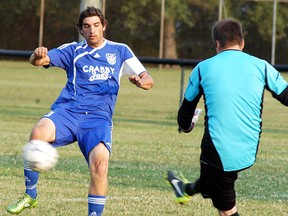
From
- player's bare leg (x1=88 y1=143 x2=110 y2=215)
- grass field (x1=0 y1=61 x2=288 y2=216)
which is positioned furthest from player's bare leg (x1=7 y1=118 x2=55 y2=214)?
player's bare leg (x1=88 y1=143 x2=110 y2=215)

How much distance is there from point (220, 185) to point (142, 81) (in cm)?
169

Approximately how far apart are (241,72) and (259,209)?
8.29 ft

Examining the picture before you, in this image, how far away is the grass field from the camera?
28.3 ft

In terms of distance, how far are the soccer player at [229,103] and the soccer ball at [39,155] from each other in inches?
59.5

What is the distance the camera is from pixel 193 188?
685 centimetres

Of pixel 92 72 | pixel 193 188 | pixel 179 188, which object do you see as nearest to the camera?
pixel 193 188

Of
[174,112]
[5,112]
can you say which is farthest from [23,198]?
[174,112]

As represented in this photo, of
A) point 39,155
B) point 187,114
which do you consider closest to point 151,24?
point 39,155

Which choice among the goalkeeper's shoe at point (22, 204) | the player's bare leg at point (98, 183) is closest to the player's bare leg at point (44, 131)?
the player's bare leg at point (98, 183)

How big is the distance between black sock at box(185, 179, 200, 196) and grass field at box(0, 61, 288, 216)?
1242 millimetres

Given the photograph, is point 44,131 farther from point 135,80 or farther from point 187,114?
point 187,114

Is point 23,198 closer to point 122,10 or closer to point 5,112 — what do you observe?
point 5,112

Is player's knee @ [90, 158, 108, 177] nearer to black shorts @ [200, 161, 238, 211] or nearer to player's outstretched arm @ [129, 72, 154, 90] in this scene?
player's outstretched arm @ [129, 72, 154, 90]

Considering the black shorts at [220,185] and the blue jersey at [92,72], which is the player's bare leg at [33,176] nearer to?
the blue jersey at [92,72]
